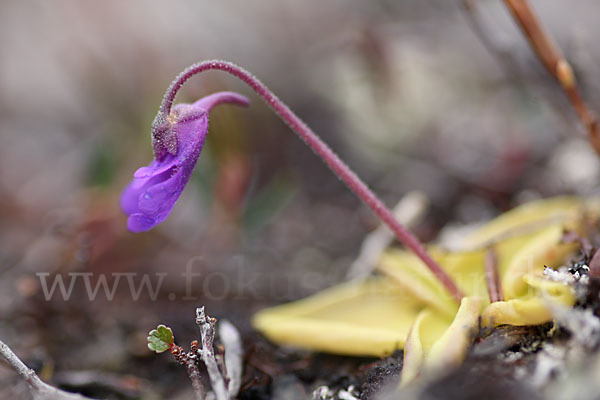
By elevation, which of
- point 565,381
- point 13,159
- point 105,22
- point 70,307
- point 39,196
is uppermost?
point 105,22

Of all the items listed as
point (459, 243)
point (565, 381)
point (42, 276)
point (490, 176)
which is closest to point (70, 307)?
point (42, 276)

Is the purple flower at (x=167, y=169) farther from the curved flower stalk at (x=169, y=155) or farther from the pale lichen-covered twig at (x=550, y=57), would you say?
the pale lichen-covered twig at (x=550, y=57)

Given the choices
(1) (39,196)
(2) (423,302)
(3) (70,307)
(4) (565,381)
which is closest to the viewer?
(4) (565,381)

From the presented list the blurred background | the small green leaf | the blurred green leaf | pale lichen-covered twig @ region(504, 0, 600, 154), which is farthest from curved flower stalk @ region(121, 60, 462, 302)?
the blurred green leaf

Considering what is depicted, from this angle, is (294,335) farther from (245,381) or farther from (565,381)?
(565,381)

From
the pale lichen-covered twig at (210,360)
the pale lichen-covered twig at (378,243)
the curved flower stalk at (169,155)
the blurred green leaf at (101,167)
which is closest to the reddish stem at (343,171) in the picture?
the curved flower stalk at (169,155)

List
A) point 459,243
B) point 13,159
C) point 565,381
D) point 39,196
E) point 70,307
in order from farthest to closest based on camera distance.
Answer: point 13,159, point 39,196, point 70,307, point 459,243, point 565,381

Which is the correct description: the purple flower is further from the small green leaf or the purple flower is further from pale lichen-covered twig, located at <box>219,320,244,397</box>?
pale lichen-covered twig, located at <box>219,320,244,397</box>
